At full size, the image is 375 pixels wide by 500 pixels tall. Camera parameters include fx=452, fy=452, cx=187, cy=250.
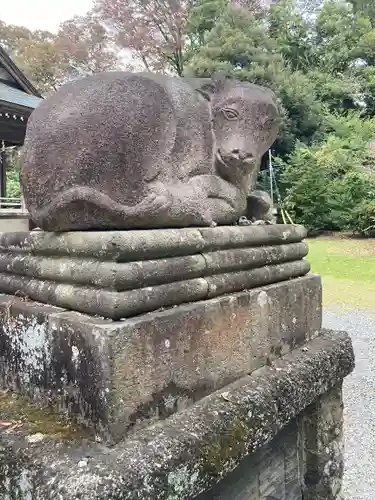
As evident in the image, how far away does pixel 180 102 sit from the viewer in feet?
5.06

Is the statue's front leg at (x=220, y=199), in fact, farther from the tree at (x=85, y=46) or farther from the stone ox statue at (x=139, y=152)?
the tree at (x=85, y=46)

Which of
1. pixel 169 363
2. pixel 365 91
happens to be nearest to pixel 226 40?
pixel 365 91

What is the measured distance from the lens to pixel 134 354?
3.62 ft

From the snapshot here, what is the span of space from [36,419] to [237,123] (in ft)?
3.75

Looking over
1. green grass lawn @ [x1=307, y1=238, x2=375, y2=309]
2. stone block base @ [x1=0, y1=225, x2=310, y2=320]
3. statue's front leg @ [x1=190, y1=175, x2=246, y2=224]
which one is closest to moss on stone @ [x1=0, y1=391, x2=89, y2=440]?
stone block base @ [x1=0, y1=225, x2=310, y2=320]

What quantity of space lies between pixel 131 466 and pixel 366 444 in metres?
2.52

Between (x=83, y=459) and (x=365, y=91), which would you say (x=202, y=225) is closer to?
(x=83, y=459)

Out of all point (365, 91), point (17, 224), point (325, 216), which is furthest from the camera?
point (365, 91)

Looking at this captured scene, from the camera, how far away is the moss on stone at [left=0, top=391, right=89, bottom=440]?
112 cm

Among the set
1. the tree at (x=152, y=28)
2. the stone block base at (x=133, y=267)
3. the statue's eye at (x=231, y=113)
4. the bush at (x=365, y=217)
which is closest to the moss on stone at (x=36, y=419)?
the stone block base at (x=133, y=267)

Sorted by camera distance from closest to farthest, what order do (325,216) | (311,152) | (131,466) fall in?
(131,466) < (325,216) < (311,152)

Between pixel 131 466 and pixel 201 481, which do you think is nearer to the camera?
pixel 131 466

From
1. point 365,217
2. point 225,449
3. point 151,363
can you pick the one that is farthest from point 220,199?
point 365,217

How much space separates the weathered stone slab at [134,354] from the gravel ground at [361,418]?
1439 millimetres
